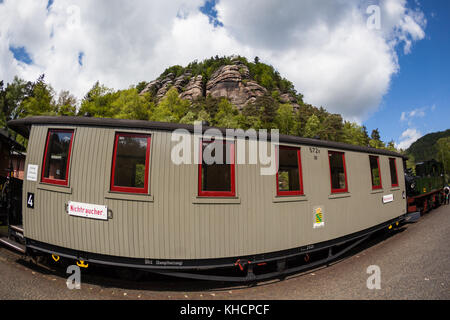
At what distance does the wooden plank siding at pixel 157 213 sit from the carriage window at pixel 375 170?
12.9ft

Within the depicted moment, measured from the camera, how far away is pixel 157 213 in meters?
3.56

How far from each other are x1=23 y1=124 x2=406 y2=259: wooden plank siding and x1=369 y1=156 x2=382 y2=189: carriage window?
3.94 m

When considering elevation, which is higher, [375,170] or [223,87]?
[223,87]

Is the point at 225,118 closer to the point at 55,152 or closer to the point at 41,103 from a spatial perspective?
the point at 41,103

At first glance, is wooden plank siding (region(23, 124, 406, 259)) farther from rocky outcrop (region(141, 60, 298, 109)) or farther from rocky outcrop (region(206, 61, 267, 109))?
rocky outcrop (region(206, 61, 267, 109))

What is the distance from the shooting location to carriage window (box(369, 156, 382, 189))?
630 cm

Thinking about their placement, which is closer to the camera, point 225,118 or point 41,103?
point 41,103

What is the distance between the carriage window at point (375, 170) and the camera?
630 centimetres

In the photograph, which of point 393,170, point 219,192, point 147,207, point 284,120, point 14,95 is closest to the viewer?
point 147,207

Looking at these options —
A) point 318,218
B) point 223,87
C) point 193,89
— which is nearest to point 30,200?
point 318,218

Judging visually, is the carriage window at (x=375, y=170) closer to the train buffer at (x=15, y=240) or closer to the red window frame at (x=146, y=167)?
the red window frame at (x=146, y=167)

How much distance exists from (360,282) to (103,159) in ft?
19.3

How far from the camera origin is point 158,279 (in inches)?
164

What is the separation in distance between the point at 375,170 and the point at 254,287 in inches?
229
